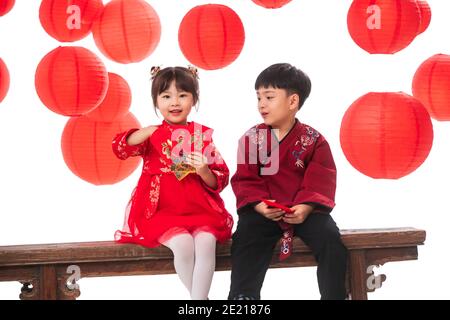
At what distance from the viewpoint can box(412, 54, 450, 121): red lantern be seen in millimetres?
3666

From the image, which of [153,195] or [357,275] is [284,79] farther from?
[357,275]

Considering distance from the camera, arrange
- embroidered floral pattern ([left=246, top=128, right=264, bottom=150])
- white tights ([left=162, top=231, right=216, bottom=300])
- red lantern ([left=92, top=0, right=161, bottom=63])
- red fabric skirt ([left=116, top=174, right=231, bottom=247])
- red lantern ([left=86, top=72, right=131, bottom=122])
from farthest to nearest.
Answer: red lantern ([left=86, top=72, right=131, bottom=122]) < red lantern ([left=92, top=0, right=161, bottom=63]) < embroidered floral pattern ([left=246, top=128, right=264, bottom=150]) < red fabric skirt ([left=116, top=174, right=231, bottom=247]) < white tights ([left=162, top=231, right=216, bottom=300])

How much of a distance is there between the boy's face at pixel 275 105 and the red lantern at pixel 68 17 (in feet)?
2.22

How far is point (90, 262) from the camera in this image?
3350mm

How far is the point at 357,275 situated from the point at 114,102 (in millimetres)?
1071

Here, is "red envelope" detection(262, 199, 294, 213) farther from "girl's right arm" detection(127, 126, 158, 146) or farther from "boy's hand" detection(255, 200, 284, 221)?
"girl's right arm" detection(127, 126, 158, 146)

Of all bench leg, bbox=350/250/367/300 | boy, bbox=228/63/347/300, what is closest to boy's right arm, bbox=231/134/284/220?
boy, bbox=228/63/347/300

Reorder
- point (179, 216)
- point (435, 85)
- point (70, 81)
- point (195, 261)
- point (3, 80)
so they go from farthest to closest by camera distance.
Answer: point (435, 85), point (3, 80), point (70, 81), point (179, 216), point (195, 261)

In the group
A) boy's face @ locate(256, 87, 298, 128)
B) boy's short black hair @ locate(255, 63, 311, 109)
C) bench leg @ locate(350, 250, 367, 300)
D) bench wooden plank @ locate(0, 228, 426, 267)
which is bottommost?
bench leg @ locate(350, 250, 367, 300)

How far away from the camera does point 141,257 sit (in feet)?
10.9

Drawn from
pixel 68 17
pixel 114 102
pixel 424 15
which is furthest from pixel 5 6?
pixel 424 15

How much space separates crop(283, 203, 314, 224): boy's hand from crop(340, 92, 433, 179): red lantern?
1.20ft

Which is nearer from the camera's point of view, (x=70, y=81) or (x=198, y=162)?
(x=198, y=162)

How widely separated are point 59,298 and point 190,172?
2.02 ft
